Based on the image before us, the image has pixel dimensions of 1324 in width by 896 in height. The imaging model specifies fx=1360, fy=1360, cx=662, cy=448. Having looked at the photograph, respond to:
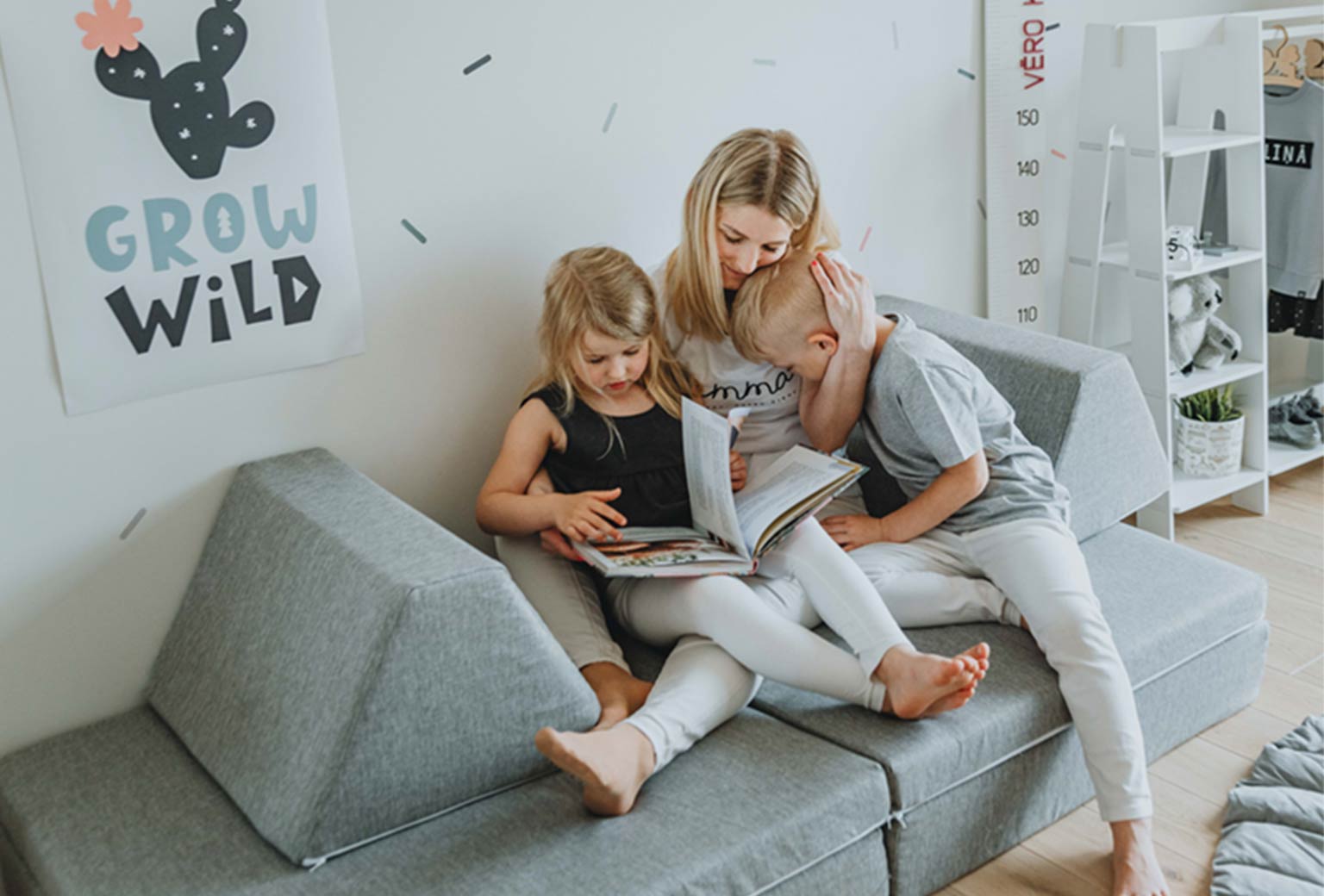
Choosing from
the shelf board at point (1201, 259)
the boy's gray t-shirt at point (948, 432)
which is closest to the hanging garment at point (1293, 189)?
the shelf board at point (1201, 259)

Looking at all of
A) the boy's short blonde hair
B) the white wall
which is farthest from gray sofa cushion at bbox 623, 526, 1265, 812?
the white wall

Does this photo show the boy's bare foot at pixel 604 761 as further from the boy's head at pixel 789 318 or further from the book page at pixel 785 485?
the boy's head at pixel 789 318

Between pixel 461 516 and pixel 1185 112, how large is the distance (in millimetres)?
1863

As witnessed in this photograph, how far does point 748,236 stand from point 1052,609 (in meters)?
0.70

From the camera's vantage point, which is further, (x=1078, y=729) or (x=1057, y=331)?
(x=1057, y=331)

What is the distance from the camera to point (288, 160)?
1875 mm

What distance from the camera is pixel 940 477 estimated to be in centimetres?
203

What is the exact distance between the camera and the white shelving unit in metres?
2.71

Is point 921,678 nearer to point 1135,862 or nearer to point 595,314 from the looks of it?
point 1135,862

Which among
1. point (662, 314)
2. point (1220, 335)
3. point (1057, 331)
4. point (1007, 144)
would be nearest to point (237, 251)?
point (662, 314)

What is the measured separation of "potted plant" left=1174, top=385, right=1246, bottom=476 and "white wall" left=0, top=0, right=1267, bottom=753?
34.2 inches

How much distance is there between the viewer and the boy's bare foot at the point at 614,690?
1770mm

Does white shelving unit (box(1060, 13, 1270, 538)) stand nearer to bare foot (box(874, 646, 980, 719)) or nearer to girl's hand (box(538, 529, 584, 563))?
bare foot (box(874, 646, 980, 719))

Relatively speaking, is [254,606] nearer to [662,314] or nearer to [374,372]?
[374,372]
